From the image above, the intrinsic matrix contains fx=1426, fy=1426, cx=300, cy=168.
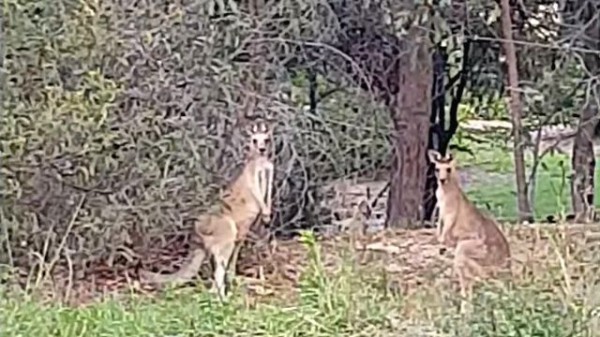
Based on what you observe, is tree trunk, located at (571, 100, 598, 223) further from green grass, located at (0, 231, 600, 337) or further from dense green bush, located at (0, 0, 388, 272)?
green grass, located at (0, 231, 600, 337)

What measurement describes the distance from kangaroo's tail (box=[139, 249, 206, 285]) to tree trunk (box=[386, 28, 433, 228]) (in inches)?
76.3

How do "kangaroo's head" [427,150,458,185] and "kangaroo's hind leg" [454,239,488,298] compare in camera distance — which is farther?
"kangaroo's head" [427,150,458,185]

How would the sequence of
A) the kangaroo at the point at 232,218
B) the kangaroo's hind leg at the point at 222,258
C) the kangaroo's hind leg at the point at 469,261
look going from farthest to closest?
the kangaroo at the point at 232,218
the kangaroo's hind leg at the point at 222,258
the kangaroo's hind leg at the point at 469,261

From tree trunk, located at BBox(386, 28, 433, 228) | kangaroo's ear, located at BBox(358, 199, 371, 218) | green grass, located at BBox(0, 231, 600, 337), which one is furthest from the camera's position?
tree trunk, located at BBox(386, 28, 433, 228)

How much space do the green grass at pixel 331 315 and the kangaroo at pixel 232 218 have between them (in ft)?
1.54

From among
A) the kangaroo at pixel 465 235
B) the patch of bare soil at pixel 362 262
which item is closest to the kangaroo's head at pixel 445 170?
the kangaroo at pixel 465 235

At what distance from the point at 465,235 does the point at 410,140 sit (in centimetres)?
219

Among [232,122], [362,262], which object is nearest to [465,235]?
[362,262]

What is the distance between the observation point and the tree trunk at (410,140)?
7945 millimetres

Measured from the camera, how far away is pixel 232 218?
6.26 meters

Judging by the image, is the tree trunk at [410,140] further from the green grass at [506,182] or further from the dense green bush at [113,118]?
the dense green bush at [113,118]

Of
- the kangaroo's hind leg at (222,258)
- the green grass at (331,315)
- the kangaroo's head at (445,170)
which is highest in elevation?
the kangaroo's head at (445,170)

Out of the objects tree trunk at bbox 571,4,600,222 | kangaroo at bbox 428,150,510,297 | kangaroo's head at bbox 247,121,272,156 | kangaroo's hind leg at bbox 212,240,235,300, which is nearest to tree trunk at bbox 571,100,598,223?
tree trunk at bbox 571,4,600,222

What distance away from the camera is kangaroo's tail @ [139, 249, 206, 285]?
20.4ft
